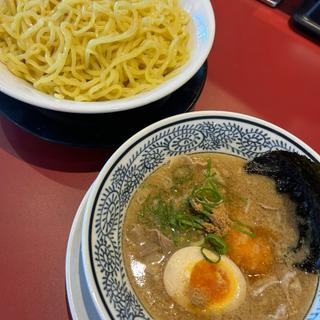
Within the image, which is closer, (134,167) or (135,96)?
(134,167)

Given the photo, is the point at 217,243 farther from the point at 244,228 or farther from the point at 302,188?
the point at 302,188

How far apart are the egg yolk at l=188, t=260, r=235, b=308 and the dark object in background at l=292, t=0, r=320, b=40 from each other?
5.19 ft

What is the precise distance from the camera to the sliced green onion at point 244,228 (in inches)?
52.1

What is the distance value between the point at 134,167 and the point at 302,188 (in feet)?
1.83

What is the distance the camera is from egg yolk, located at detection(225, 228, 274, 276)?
128 centimetres

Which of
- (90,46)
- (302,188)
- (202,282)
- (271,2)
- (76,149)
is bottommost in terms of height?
(76,149)

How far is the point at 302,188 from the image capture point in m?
1.33

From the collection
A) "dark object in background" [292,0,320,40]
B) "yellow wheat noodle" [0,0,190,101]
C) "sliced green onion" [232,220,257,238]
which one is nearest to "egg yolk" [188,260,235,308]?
"sliced green onion" [232,220,257,238]

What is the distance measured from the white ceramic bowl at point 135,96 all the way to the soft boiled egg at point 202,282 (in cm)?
58

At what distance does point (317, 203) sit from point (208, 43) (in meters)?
0.84

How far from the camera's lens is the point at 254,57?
84.6 inches

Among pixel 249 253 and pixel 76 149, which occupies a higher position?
pixel 249 253

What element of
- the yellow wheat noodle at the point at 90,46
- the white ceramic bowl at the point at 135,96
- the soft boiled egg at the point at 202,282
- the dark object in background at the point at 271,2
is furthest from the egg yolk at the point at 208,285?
the dark object in background at the point at 271,2

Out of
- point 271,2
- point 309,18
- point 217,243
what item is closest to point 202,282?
point 217,243
